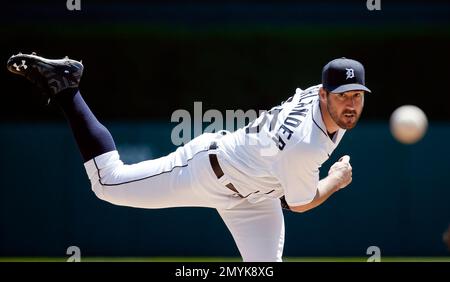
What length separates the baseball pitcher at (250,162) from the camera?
4.69 metres

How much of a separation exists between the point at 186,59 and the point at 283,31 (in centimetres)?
126

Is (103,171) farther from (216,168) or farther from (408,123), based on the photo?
(408,123)

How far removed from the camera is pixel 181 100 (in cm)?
1106

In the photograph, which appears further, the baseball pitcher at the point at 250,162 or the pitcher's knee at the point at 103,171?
the pitcher's knee at the point at 103,171

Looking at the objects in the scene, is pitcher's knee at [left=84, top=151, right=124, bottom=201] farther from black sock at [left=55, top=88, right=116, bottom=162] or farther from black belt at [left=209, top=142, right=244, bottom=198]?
black belt at [left=209, top=142, right=244, bottom=198]

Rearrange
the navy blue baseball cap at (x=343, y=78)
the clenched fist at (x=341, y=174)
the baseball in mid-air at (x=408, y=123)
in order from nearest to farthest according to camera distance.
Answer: the navy blue baseball cap at (x=343, y=78) → the clenched fist at (x=341, y=174) → the baseball in mid-air at (x=408, y=123)

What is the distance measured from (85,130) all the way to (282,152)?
116 cm

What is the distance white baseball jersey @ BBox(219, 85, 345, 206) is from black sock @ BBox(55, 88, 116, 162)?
0.68m

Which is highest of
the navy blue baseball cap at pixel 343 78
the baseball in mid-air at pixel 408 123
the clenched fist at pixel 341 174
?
the navy blue baseball cap at pixel 343 78

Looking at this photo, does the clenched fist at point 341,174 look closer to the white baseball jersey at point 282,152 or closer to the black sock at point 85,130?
the white baseball jersey at point 282,152

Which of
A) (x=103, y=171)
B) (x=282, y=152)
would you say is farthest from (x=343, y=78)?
(x=103, y=171)

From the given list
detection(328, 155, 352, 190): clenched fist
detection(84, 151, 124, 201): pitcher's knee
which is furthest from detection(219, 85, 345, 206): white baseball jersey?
detection(84, 151, 124, 201): pitcher's knee

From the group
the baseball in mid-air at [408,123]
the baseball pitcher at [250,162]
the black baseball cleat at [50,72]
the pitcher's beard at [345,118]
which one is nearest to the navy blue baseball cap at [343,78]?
the baseball pitcher at [250,162]
